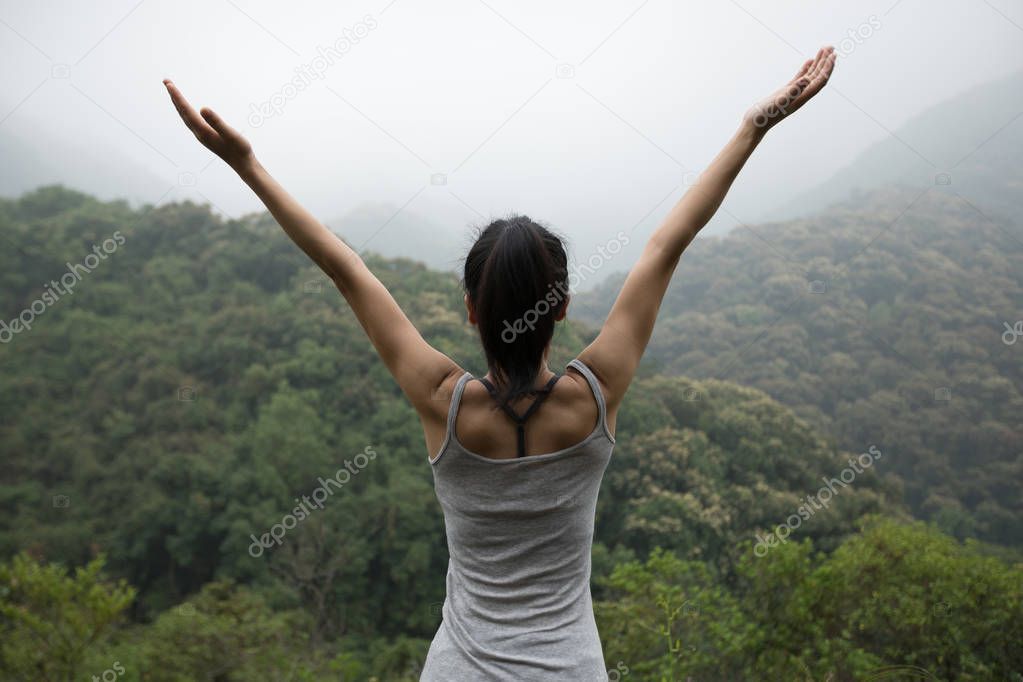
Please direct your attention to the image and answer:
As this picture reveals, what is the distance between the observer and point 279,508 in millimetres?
22734

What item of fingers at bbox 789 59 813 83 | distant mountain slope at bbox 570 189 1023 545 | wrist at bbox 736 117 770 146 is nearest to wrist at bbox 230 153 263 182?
wrist at bbox 736 117 770 146

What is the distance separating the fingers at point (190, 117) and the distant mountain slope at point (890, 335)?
86.0ft

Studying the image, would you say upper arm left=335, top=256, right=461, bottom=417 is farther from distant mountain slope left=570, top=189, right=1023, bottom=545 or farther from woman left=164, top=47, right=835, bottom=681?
distant mountain slope left=570, top=189, right=1023, bottom=545

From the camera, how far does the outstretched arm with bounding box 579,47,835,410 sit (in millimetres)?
960

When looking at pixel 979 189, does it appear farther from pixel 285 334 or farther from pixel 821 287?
pixel 285 334

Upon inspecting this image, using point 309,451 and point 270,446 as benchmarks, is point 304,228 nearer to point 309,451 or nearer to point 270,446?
point 309,451

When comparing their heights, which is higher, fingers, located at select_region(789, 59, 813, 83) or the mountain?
the mountain

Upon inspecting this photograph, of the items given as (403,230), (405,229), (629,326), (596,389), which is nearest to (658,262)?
(629,326)

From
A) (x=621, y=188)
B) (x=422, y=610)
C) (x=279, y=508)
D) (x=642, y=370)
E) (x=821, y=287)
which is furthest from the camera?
(x=621, y=188)

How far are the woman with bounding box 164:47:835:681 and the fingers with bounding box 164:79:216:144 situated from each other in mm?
244

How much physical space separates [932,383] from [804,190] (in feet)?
196

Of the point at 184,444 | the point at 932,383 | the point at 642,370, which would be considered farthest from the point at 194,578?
the point at 932,383

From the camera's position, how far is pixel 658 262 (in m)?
1.00

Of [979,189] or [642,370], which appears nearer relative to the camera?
[642,370]
